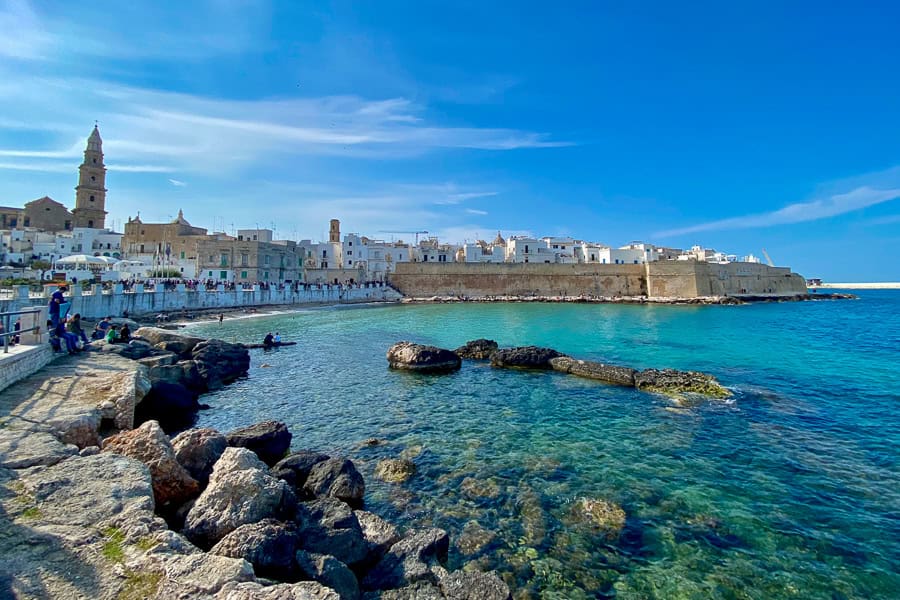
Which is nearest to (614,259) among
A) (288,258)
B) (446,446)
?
(288,258)

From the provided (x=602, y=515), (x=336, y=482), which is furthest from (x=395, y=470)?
(x=602, y=515)

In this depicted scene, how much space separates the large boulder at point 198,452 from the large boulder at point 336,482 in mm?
1287

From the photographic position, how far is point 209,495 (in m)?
4.50

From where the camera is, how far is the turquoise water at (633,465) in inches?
181

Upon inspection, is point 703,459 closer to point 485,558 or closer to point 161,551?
point 485,558

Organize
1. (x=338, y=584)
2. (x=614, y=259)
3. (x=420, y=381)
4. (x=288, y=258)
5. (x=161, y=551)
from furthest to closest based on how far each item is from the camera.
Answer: (x=614, y=259)
(x=288, y=258)
(x=420, y=381)
(x=338, y=584)
(x=161, y=551)

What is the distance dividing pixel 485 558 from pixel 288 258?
55072 mm

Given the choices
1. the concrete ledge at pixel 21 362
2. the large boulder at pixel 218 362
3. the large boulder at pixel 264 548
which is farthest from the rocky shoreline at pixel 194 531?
the large boulder at pixel 218 362

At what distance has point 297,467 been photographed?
6.45m

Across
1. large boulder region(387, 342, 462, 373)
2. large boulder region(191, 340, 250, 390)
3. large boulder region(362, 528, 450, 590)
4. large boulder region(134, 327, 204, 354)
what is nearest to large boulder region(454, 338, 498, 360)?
large boulder region(387, 342, 462, 373)

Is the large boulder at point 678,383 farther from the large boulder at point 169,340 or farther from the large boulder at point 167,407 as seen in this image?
the large boulder at point 169,340

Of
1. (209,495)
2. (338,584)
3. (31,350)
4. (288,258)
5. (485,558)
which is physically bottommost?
(485,558)

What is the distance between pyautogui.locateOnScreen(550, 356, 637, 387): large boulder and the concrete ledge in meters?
13.2

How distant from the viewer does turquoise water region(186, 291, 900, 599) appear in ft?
15.1
